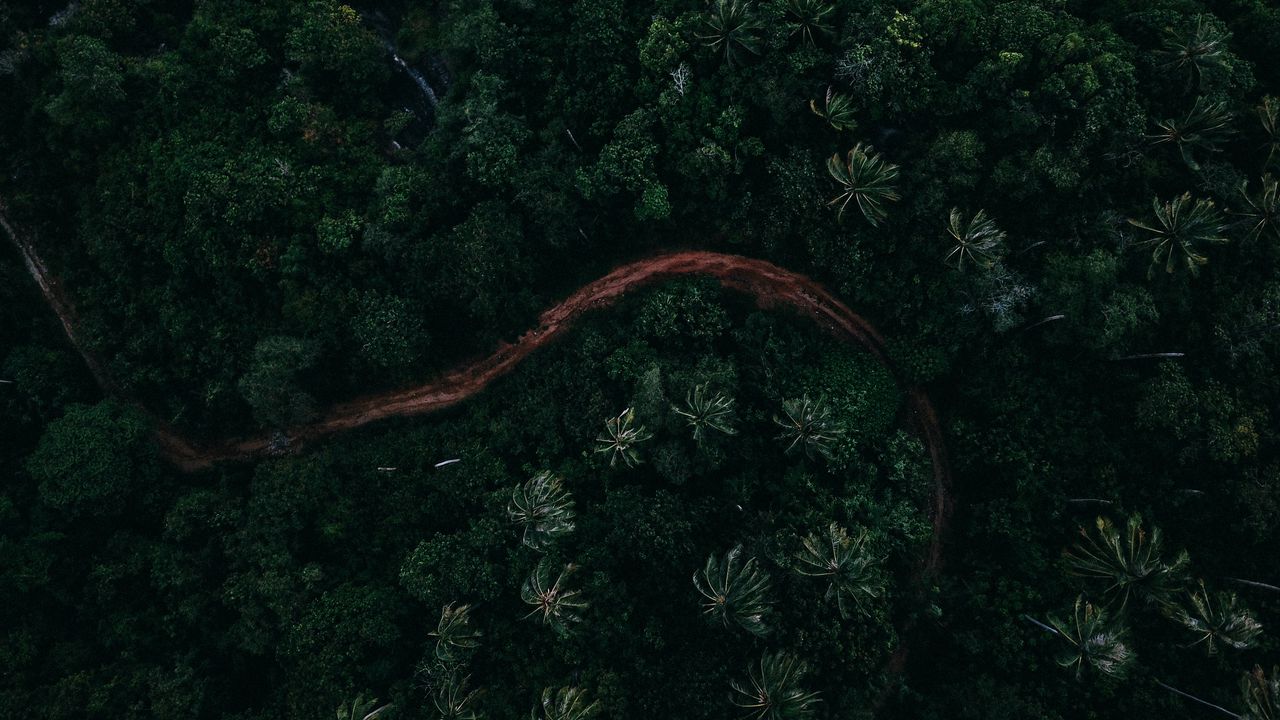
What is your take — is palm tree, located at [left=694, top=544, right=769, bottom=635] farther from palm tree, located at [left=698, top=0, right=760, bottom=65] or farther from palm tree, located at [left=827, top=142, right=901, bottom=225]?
palm tree, located at [left=698, top=0, right=760, bottom=65]

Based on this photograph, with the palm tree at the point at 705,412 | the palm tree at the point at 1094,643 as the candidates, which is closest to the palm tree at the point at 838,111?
the palm tree at the point at 705,412

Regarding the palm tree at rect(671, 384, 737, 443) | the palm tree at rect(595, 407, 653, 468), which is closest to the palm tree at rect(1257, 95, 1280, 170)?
the palm tree at rect(671, 384, 737, 443)

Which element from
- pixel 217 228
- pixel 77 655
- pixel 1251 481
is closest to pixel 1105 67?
pixel 1251 481

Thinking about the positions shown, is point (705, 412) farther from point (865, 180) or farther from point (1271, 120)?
point (1271, 120)

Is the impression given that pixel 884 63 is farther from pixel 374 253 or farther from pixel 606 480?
pixel 374 253

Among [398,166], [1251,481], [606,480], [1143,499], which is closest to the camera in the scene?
[1251,481]

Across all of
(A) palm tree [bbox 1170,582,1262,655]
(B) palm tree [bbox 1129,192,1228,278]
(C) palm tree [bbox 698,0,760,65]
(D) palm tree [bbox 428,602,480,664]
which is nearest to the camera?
(A) palm tree [bbox 1170,582,1262,655]
